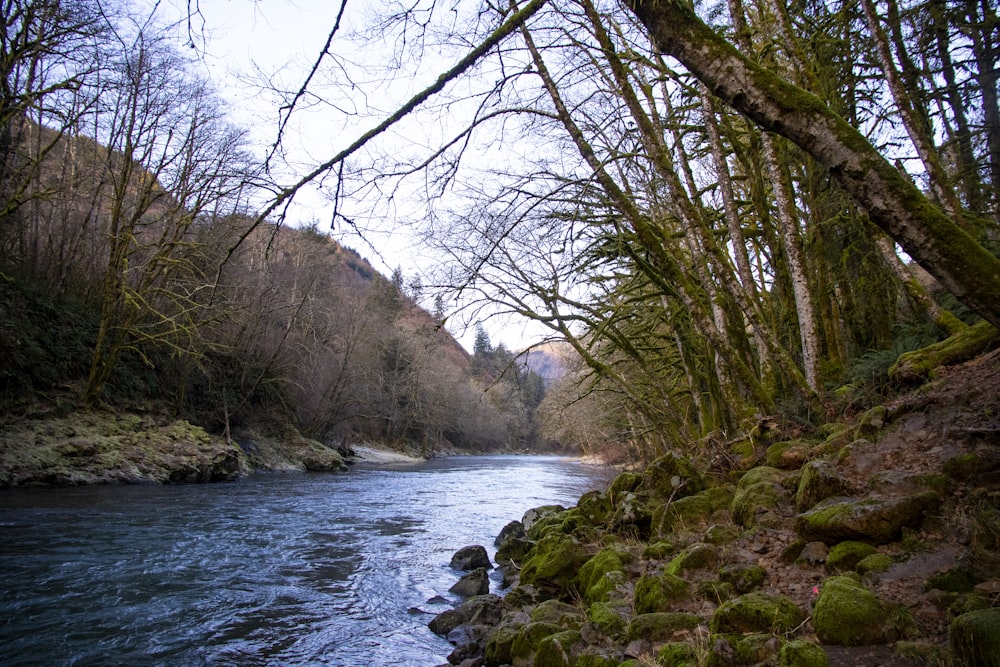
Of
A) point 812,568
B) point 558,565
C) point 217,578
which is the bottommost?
point 217,578

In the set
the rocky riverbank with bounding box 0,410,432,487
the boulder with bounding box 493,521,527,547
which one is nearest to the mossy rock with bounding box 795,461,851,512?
the boulder with bounding box 493,521,527,547

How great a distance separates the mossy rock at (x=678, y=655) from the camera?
284cm

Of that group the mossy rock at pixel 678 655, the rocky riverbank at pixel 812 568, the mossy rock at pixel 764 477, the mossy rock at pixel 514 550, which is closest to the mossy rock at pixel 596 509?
the mossy rock at pixel 514 550

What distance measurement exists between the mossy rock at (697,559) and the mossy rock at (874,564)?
1184 mm

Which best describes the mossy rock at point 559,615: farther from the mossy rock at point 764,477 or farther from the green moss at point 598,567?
the mossy rock at point 764,477

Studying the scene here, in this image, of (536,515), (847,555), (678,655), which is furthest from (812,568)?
(536,515)

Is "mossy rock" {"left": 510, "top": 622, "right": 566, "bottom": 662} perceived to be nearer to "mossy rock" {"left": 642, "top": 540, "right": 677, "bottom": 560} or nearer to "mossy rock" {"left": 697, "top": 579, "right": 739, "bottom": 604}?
"mossy rock" {"left": 697, "top": 579, "right": 739, "bottom": 604}

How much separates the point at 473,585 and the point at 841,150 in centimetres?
628

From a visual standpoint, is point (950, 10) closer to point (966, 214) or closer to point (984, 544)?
point (966, 214)

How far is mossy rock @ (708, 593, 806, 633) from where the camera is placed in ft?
9.65

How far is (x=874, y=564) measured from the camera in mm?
3193

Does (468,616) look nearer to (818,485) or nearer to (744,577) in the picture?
(744,577)

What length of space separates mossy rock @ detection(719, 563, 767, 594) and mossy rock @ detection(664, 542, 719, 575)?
1.49 feet

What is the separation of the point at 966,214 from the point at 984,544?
17.7ft
